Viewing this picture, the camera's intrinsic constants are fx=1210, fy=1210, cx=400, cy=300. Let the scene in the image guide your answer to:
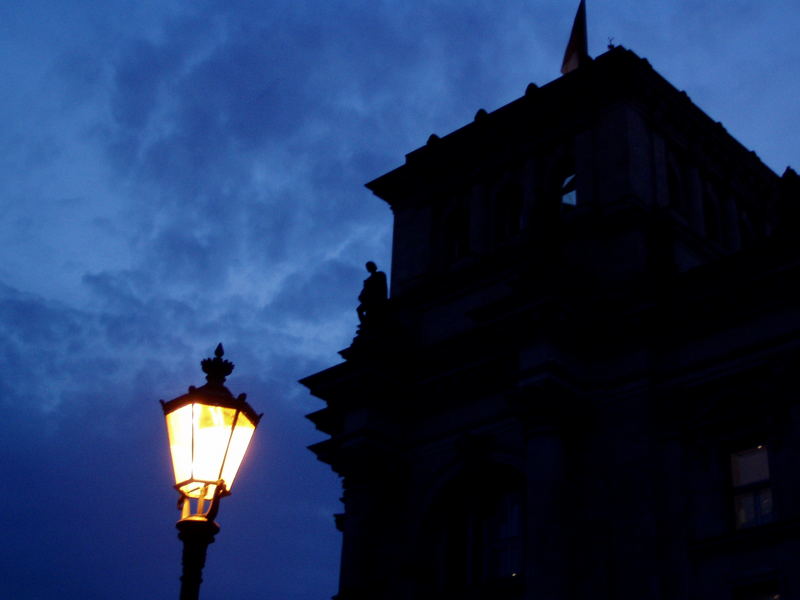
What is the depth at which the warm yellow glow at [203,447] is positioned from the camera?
1195 cm

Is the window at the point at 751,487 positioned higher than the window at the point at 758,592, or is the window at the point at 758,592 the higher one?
the window at the point at 751,487

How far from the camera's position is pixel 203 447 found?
12000 mm

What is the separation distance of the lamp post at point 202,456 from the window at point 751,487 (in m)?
14.5

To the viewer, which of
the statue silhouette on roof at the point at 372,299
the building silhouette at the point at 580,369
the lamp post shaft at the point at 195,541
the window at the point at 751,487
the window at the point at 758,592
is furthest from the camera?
the statue silhouette on roof at the point at 372,299

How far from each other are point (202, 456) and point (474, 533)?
675 inches

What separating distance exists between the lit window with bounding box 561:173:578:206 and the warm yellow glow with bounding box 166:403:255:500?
2064cm

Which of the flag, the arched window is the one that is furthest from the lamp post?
the flag

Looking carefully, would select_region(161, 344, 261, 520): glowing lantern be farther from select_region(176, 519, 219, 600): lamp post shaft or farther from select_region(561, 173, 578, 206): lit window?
select_region(561, 173, 578, 206): lit window

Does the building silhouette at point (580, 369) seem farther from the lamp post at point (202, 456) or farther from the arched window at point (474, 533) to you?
the lamp post at point (202, 456)

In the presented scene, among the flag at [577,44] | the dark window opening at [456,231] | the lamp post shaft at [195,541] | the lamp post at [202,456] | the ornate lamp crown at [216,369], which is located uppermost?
the flag at [577,44]

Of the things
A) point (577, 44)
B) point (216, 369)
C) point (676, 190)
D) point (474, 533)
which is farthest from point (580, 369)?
point (216, 369)

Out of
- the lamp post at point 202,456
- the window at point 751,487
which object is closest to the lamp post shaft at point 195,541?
the lamp post at point 202,456

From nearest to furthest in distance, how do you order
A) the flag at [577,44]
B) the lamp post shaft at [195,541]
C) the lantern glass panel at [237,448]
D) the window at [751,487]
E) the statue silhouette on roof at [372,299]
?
the lamp post shaft at [195,541]
the lantern glass panel at [237,448]
the window at [751,487]
the statue silhouette on roof at [372,299]
the flag at [577,44]

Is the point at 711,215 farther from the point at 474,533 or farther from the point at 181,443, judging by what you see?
the point at 181,443
